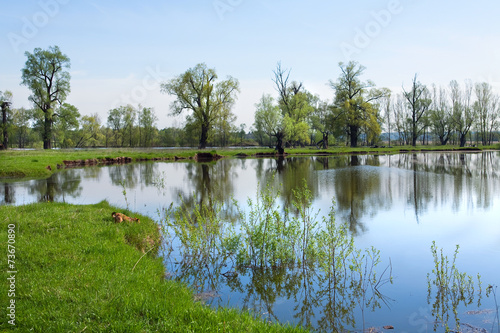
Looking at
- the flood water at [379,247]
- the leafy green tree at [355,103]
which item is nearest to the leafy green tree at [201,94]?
the leafy green tree at [355,103]

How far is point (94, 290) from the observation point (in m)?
4.83

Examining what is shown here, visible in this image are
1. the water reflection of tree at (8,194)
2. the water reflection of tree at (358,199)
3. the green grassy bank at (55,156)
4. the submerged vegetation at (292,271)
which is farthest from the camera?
the green grassy bank at (55,156)

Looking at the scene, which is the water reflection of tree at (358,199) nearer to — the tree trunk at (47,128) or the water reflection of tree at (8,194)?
the water reflection of tree at (8,194)

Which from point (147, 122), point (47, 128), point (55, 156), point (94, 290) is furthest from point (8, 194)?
point (147, 122)

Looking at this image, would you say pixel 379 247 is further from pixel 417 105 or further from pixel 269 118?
pixel 417 105

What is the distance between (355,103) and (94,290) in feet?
208

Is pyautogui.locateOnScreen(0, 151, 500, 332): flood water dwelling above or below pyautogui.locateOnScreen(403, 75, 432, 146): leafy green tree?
below

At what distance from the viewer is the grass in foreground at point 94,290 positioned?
4094 mm

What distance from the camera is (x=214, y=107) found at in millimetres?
58500

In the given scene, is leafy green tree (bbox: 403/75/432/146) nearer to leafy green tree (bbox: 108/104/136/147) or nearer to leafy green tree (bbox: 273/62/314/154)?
leafy green tree (bbox: 273/62/314/154)

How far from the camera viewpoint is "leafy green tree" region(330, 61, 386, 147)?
A: 62.4 meters

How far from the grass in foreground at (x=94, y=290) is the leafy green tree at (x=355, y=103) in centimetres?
5931

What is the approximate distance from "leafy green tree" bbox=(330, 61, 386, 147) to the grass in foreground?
59313mm

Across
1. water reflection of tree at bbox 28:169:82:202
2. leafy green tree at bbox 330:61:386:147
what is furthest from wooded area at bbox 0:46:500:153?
water reflection of tree at bbox 28:169:82:202
